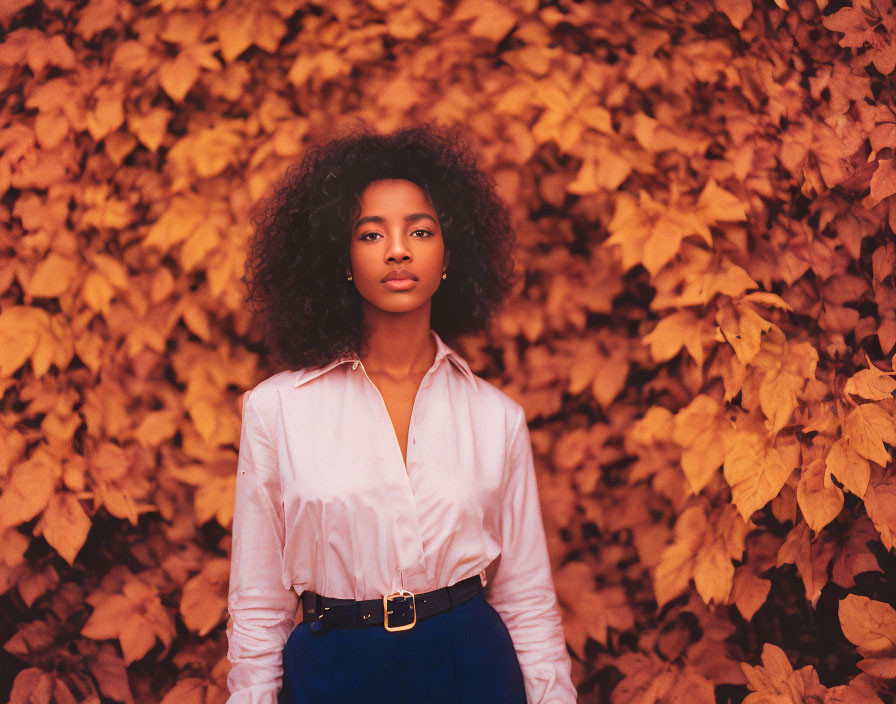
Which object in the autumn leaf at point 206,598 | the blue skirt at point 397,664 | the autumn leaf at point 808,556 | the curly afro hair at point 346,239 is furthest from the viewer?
the autumn leaf at point 206,598

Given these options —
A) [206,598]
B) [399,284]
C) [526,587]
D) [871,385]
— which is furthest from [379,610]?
[871,385]

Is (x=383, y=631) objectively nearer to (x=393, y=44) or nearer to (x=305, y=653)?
(x=305, y=653)

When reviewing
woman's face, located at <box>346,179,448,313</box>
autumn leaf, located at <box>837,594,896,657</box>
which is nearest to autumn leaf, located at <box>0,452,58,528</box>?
woman's face, located at <box>346,179,448,313</box>

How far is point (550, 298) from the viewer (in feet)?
6.93

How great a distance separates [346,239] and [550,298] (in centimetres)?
76

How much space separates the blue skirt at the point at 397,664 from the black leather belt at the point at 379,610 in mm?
13

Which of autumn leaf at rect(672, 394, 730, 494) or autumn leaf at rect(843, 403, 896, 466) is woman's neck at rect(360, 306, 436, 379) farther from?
autumn leaf at rect(843, 403, 896, 466)

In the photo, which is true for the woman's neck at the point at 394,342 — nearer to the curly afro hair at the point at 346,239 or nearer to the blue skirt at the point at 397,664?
the curly afro hair at the point at 346,239

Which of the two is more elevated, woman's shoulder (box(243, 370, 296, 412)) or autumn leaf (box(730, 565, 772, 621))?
woman's shoulder (box(243, 370, 296, 412))

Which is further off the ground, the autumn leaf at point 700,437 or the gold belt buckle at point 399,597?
the autumn leaf at point 700,437

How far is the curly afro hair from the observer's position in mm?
1570

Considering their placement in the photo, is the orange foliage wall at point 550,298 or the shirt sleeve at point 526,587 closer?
the shirt sleeve at point 526,587

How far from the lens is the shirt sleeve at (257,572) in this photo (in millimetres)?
1405

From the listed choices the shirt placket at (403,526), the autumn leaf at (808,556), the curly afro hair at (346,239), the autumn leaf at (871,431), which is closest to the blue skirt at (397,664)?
the shirt placket at (403,526)
